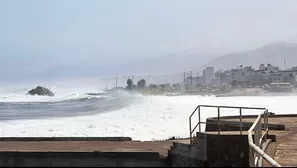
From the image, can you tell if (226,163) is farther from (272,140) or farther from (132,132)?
(132,132)

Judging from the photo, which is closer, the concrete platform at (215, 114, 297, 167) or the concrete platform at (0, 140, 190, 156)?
the concrete platform at (215, 114, 297, 167)

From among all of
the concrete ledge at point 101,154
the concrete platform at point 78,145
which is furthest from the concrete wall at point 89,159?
the concrete platform at point 78,145

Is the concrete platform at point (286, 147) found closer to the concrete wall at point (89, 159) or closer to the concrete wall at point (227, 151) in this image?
the concrete wall at point (227, 151)

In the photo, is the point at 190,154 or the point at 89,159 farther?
the point at 89,159

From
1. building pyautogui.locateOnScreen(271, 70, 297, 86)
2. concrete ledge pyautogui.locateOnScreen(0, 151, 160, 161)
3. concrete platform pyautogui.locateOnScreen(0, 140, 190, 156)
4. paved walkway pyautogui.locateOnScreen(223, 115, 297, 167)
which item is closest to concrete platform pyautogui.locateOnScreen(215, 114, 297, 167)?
paved walkway pyautogui.locateOnScreen(223, 115, 297, 167)

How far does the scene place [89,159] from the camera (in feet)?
38.6

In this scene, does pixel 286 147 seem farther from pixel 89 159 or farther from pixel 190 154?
pixel 89 159

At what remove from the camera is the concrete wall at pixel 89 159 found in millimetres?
11598

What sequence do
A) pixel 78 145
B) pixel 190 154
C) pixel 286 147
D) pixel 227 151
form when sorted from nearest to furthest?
pixel 227 151 < pixel 190 154 < pixel 286 147 < pixel 78 145

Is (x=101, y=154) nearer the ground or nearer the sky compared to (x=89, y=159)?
nearer the sky

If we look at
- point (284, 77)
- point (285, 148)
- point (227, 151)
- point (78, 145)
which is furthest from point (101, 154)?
point (284, 77)

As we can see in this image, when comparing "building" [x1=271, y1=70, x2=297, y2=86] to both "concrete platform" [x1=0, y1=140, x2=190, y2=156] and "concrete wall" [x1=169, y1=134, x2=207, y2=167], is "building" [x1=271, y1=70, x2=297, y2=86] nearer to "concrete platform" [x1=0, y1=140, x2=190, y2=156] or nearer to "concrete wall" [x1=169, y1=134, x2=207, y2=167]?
"concrete platform" [x1=0, y1=140, x2=190, y2=156]

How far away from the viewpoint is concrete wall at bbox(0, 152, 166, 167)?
11598 millimetres

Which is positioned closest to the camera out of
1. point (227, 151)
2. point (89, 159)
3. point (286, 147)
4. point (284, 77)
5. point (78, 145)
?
point (227, 151)
